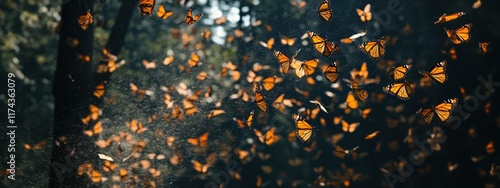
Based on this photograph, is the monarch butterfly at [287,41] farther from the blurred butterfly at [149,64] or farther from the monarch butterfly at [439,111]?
the monarch butterfly at [439,111]

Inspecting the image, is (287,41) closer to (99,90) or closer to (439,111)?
(99,90)

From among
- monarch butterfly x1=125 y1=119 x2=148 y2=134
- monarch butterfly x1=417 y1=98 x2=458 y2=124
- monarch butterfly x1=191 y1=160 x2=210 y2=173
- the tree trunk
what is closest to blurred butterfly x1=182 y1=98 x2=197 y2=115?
monarch butterfly x1=125 y1=119 x2=148 y2=134

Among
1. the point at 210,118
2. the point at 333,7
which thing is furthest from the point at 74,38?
the point at 333,7

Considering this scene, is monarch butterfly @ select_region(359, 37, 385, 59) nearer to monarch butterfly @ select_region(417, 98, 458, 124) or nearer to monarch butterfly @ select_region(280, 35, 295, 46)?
monarch butterfly @ select_region(417, 98, 458, 124)

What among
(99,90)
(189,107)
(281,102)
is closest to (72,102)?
(99,90)

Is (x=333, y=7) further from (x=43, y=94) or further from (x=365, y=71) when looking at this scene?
(x=43, y=94)

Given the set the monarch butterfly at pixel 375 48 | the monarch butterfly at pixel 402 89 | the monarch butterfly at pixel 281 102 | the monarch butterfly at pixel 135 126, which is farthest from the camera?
the monarch butterfly at pixel 281 102

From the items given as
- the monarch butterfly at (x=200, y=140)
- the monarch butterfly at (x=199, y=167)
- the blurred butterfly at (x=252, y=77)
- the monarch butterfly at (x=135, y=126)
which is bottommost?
the monarch butterfly at (x=199, y=167)

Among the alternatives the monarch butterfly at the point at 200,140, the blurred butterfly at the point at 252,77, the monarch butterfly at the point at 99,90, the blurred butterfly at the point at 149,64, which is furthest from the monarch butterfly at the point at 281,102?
the monarch butterfly at the point at 99,90
